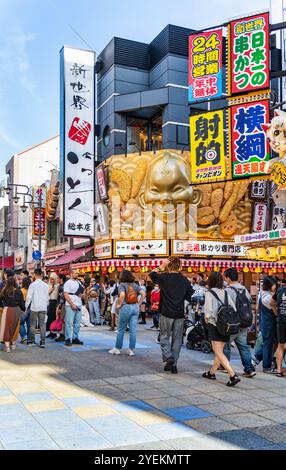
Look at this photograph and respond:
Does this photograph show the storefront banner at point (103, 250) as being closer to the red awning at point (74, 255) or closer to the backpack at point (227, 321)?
the red awning at point (74, 255)

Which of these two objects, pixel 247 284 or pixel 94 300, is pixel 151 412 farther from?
pixel 247 284

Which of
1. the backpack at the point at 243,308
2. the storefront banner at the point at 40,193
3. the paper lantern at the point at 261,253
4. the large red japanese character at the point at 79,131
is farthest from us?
the storefront banner at the point at 40,193

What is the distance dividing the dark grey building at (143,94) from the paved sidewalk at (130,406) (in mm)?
17248

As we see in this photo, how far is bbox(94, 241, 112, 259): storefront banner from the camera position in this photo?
2337cm

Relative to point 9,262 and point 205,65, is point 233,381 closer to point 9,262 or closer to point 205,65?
point 205,65

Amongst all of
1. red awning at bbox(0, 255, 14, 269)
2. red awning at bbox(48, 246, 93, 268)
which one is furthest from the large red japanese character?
red awning at bbox(0, 255, 14, 269)

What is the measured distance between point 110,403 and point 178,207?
17.6 m

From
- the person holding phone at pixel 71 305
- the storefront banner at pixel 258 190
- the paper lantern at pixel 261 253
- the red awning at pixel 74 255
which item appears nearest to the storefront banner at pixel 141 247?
the red awning at pixel 74 255

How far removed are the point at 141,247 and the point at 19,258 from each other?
2462 centimetres

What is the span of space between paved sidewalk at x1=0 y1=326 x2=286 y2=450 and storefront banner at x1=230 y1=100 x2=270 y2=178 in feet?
28.7

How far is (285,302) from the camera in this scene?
7.92 metres

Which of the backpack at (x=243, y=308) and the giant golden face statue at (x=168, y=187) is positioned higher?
the giant golden face statue at (x=168, y=187)

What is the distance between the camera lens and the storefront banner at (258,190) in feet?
78.4

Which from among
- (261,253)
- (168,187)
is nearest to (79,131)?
(168,187)
